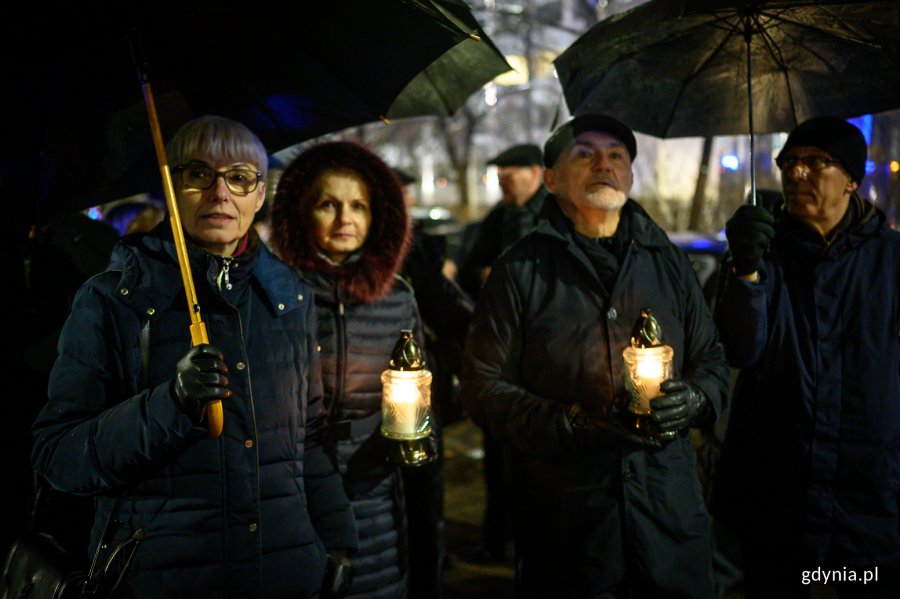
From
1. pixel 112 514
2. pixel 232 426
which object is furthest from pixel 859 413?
pixel 112 514

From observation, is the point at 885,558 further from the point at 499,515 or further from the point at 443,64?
the point at 443,64

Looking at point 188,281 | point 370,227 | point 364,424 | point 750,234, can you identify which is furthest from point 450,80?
point 188,281

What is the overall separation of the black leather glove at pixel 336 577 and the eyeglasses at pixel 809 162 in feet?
9.14

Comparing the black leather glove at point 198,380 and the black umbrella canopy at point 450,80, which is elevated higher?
the black umbrella canopy at point 450,80

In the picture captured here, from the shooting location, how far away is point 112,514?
7.55 ft

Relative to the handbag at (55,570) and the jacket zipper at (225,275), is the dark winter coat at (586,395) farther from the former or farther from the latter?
the handbag at (55,570)

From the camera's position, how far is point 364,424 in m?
3.33

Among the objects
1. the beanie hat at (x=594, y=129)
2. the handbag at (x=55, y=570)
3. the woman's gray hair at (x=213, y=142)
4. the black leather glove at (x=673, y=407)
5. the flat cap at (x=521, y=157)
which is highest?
the flat cap at (x=521, y=157)

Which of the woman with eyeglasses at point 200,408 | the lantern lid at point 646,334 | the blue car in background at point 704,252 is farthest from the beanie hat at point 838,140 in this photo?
the blue car in background at point 704,252

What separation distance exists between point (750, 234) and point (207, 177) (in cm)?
223

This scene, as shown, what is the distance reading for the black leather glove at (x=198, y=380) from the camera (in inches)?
83.3

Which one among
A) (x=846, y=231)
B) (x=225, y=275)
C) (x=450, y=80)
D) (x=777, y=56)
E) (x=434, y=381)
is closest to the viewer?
(x=225, y=275)

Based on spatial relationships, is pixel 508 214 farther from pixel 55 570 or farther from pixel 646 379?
pixel 55 570

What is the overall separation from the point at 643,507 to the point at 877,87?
2508mm
